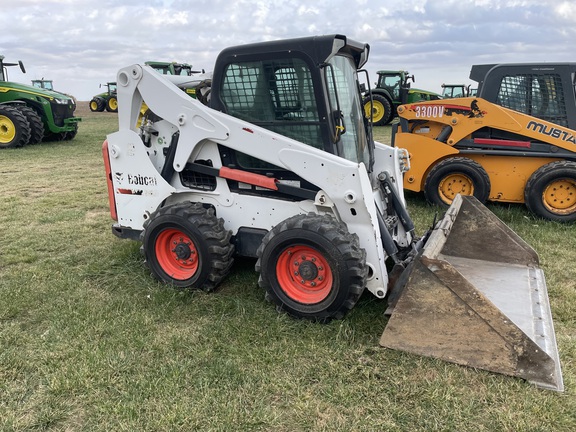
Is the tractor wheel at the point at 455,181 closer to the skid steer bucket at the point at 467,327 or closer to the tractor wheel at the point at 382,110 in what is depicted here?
the skid steer bucket at the point at 467,327

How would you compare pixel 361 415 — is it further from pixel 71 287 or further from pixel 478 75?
pixel 478 75

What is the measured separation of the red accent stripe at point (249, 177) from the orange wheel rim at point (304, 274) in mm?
581

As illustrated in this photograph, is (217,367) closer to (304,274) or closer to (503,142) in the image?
(304,274)

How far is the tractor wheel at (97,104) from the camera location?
2944 centimetres

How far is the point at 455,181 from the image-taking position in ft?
21.3

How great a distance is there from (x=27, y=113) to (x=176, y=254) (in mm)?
11018

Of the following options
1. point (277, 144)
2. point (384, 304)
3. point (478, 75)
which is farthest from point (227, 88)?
point (478, 75)

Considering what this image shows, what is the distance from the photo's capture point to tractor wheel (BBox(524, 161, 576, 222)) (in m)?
5.83

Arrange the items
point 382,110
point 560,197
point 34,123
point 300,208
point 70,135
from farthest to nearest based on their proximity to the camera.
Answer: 1. point 382,110
2. point 70,135
3. point 34,123
4. point 560,197
5. point 300,208

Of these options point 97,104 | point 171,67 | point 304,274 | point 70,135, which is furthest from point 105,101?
point 304,274

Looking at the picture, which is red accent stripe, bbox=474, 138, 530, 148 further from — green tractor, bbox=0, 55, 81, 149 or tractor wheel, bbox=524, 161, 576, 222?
green tractor, bbox=0, 55, 81, 149

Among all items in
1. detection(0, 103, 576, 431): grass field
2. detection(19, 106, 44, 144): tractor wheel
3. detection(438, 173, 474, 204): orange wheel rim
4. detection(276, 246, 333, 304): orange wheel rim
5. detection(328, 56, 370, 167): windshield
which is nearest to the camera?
detection(0, 103, 576, 431): grass field

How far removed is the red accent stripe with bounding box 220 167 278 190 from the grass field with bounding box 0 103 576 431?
0.91 meters

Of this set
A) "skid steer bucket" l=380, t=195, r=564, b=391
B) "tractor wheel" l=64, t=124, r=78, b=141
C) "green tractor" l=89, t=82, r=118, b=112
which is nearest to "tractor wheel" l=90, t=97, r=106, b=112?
"green tractor" l=89, t=82, r=118, b=112
